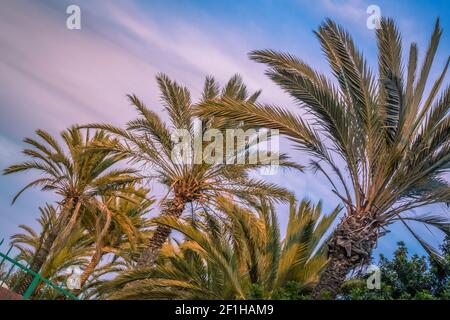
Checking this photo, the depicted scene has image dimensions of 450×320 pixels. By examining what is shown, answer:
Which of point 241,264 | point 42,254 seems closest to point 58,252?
point 42,254

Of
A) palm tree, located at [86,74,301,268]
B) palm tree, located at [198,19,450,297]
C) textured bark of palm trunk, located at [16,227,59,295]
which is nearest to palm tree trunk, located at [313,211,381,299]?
palm tree, located at [198,19,450,297]

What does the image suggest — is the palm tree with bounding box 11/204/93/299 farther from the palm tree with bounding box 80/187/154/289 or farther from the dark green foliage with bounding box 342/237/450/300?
the dark green foliage with bounding box 342/237/450/300

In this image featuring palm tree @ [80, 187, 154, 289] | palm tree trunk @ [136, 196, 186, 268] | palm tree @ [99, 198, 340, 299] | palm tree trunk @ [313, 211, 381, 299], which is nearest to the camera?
palm tree trunk @ [313, 211, 381, 299]

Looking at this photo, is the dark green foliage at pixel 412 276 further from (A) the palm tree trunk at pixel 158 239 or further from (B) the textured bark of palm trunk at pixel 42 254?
(B) the textured bark of palm trunk at pixel 42 254

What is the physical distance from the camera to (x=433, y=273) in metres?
14.1

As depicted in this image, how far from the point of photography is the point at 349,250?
27.2 ft

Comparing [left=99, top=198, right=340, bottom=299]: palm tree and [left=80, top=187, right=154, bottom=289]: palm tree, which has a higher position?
[left=80, top=187, right=154, bottom=289]: palm tree

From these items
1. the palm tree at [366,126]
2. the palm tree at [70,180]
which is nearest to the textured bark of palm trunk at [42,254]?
the palm tree at [70,180]

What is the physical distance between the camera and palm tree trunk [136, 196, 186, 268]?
13109 mm

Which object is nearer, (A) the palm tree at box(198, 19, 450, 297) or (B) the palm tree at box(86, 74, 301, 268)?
(A) the palm tree at box(198, 19, 450, 297)

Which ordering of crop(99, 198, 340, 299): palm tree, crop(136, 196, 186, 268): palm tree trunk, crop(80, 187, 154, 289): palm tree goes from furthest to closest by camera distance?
crop(80, 187, 154, 289): palm tree
crop(136, 196, 186, 268): palm tree trunk
crop(99, 198, 340, 299): palm tree

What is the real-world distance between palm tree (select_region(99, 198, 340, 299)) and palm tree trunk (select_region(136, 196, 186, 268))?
1.68 meters
